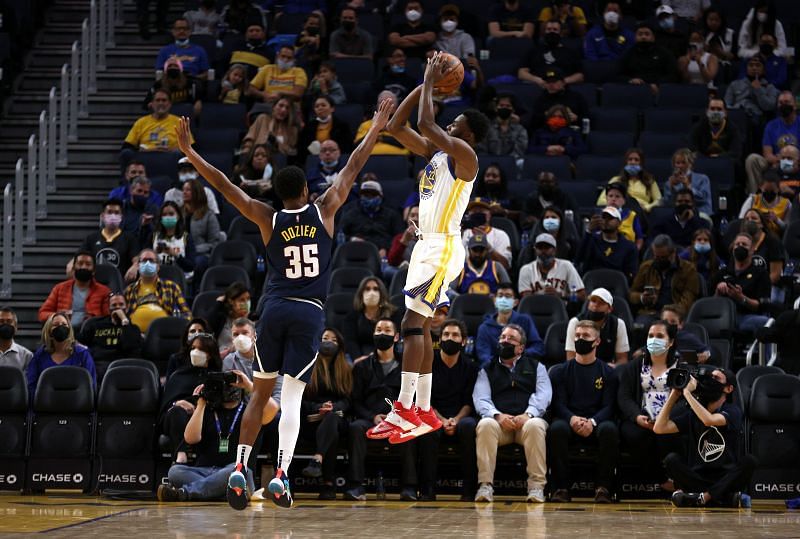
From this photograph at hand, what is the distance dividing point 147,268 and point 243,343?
266 cm

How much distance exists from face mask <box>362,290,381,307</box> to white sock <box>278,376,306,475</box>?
15.6 ft

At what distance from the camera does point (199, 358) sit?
44.5ft

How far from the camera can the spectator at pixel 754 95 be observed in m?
19.4

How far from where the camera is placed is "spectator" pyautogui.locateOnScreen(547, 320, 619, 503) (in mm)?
13398

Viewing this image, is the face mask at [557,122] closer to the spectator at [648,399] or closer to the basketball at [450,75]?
the spectator at [648,399]

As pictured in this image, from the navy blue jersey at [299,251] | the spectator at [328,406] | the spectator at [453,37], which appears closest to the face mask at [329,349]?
the spectator at [328,406]

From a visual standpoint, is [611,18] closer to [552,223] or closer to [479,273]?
[552,223]

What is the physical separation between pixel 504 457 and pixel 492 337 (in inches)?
56.6

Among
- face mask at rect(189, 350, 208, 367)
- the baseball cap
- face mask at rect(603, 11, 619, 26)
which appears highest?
face mask at rect(603, 11, 619, 26)

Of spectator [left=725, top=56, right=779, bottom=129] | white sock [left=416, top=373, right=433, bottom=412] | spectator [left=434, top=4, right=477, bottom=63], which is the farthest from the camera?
spectator [left=434, top=4, right=477, bottom=63]

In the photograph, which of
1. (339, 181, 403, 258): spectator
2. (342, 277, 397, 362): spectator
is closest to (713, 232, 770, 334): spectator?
(342, 277, 397, 362): spectator

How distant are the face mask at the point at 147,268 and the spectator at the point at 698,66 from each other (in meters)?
8.99

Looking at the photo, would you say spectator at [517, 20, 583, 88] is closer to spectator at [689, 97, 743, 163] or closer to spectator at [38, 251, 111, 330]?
spectator at [689, 97, 743, 163]

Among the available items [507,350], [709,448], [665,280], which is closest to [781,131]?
[665,280]
